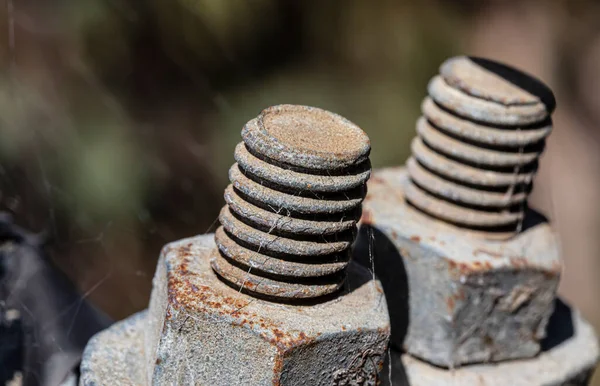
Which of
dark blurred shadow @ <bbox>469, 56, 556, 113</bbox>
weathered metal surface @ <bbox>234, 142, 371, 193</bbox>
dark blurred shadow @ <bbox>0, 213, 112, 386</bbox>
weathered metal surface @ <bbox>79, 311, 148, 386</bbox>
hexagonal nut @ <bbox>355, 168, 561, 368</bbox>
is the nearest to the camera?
weathered metal surface @ <bbox>234, 142, 371, 193</bbox>

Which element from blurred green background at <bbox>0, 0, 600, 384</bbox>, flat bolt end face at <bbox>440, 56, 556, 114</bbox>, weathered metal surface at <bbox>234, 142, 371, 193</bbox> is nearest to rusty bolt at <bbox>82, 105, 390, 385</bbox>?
weathered metal surface at <bbox>234, 142, 371, 193</bbox>

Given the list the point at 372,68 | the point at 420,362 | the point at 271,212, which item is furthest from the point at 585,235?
the point at 271,212

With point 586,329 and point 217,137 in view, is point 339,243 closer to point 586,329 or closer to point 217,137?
point 586,329

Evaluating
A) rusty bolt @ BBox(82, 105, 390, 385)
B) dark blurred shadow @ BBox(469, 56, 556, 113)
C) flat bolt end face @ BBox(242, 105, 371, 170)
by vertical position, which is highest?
flat bolt end face @ BBox(242, 105, 371, 170)

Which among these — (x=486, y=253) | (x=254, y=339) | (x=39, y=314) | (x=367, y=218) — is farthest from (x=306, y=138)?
(x=39, y=314)

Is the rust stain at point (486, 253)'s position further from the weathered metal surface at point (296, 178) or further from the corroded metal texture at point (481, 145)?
the weathered metal surface at point (296, 178)

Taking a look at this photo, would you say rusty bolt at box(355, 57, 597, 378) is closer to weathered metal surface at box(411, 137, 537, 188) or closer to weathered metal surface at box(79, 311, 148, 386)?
weathered metal surface at box(411, 137, 537, 188)

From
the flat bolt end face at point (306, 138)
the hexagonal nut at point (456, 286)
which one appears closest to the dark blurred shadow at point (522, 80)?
the hexagonal nut at point (456, 286)
